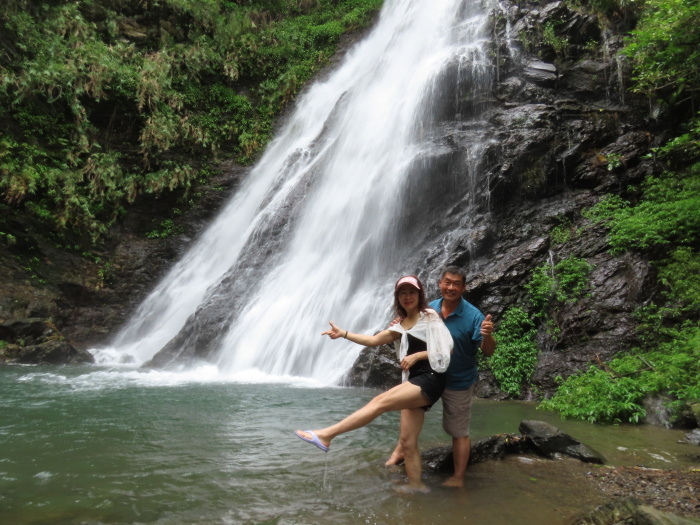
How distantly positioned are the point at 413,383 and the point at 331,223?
32.7 ft

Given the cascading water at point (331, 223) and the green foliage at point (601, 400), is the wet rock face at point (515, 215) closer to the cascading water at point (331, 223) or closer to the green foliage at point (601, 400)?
the cascading water at point (331, 223)

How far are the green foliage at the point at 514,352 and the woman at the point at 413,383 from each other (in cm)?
501

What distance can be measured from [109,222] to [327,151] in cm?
749

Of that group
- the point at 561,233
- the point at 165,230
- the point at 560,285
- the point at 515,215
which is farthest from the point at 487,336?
the point at 165,230

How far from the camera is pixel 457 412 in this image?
3463 mm

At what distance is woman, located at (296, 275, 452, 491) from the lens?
3.21 m

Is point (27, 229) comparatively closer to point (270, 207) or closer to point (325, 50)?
point (270, 207)

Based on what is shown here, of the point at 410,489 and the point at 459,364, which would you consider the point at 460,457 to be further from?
the point at 459,364

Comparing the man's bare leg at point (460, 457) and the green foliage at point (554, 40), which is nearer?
the man's bare leg at point (460, 457)

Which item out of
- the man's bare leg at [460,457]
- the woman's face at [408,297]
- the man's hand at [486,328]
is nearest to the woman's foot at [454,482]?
the man's bare leg at [460,457]

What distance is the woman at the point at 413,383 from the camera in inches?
126

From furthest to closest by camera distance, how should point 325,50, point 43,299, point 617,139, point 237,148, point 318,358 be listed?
point 325,50
point 237,148
point 43,299
point 617,139
point 318,358

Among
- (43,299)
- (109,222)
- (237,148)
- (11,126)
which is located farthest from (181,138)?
(43,299)

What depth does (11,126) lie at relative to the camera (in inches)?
528
